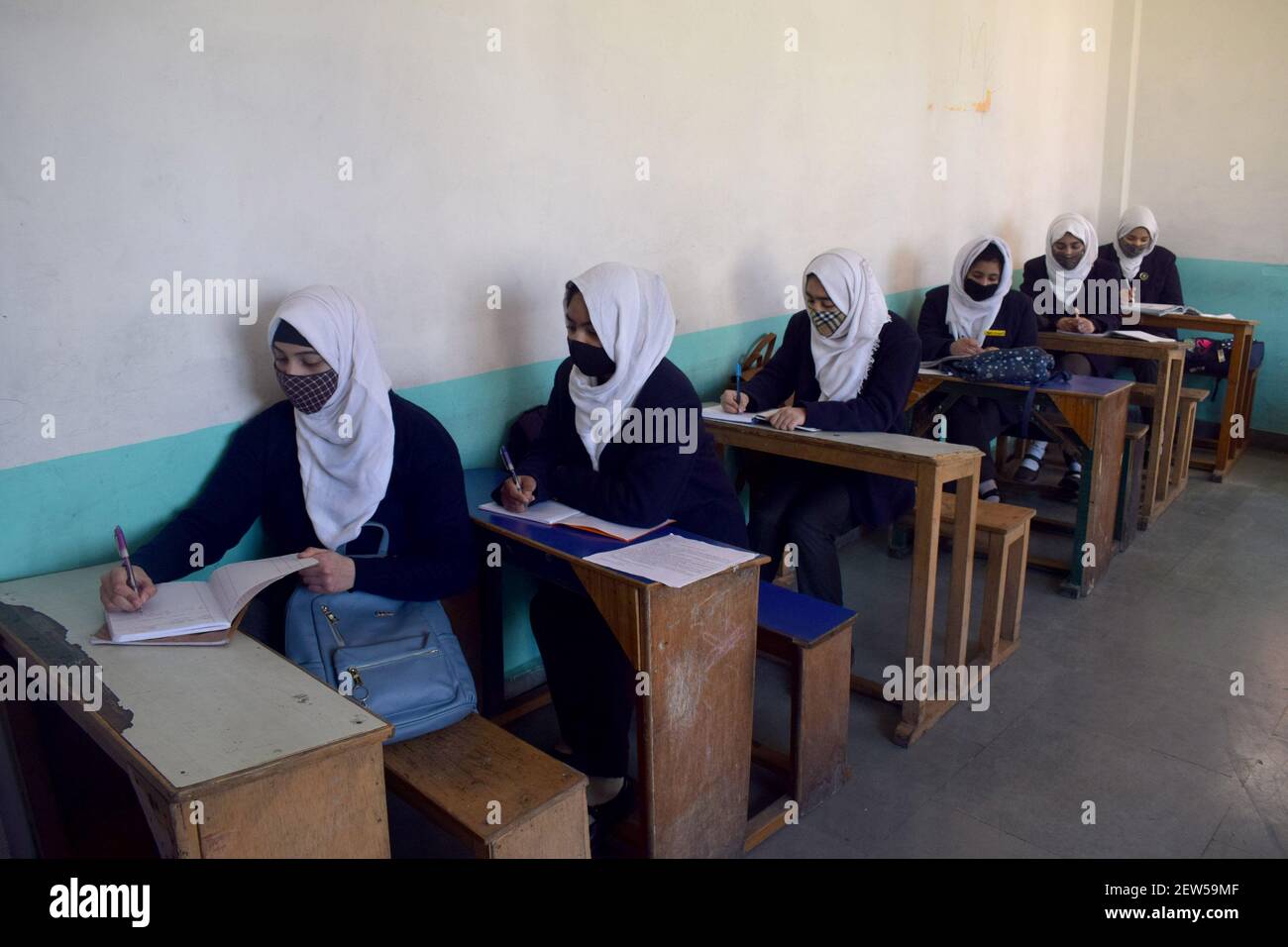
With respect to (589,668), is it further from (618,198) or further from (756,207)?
(756,207)

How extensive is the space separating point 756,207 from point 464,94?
1.39 meters

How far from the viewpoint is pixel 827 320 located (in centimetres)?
312

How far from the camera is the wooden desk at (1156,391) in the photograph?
4211mm

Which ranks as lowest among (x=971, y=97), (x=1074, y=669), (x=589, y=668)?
(x=1074, y=669)

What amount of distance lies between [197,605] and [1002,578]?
230 centimetres

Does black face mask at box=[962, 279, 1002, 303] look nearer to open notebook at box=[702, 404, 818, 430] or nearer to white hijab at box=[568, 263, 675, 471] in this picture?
open notebook at box=[702, 404, 818, 430]

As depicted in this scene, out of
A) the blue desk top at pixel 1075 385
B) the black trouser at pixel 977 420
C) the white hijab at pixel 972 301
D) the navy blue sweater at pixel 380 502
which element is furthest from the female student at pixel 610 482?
the white hijab at pixel 972 301

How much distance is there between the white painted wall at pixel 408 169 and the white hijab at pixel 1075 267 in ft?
3.65

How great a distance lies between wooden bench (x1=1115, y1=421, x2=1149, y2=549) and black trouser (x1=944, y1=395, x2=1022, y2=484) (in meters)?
0.47

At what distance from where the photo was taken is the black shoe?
2.19m

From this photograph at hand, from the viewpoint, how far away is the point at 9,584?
1889 mm

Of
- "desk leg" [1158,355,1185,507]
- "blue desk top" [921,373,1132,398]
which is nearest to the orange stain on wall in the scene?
"desk leg" [1158,355,1185,507]

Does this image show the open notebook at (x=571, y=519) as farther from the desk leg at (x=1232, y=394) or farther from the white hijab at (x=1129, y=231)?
the white hijab at (x=1129, y=231)
